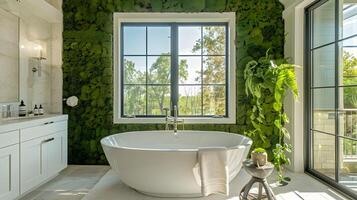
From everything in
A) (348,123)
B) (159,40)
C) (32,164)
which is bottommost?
(32,164)

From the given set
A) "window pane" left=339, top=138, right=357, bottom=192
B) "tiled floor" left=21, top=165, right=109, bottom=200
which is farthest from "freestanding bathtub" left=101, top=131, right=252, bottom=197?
"window pane" left=339, top=138, right=357, bottom=192

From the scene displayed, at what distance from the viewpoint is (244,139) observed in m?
3.47

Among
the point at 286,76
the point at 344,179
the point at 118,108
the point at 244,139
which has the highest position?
the point at 286,76

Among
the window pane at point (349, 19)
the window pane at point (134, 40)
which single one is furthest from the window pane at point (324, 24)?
the window pane at point (134, 40)

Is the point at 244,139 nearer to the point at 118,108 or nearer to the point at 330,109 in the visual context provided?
the point at 330,109

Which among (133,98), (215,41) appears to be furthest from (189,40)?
(133,98)

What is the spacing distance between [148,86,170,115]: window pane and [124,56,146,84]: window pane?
0.24 metres

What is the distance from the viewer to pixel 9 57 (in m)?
3.43

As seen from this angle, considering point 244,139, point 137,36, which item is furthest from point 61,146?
point 244,139

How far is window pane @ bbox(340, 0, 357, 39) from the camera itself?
2915 mm

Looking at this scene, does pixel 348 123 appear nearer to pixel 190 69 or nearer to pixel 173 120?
pixel 173 120

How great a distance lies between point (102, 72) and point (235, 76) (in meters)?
1.97

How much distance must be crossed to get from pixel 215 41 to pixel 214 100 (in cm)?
90

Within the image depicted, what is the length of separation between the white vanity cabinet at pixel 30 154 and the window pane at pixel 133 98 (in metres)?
0.96
